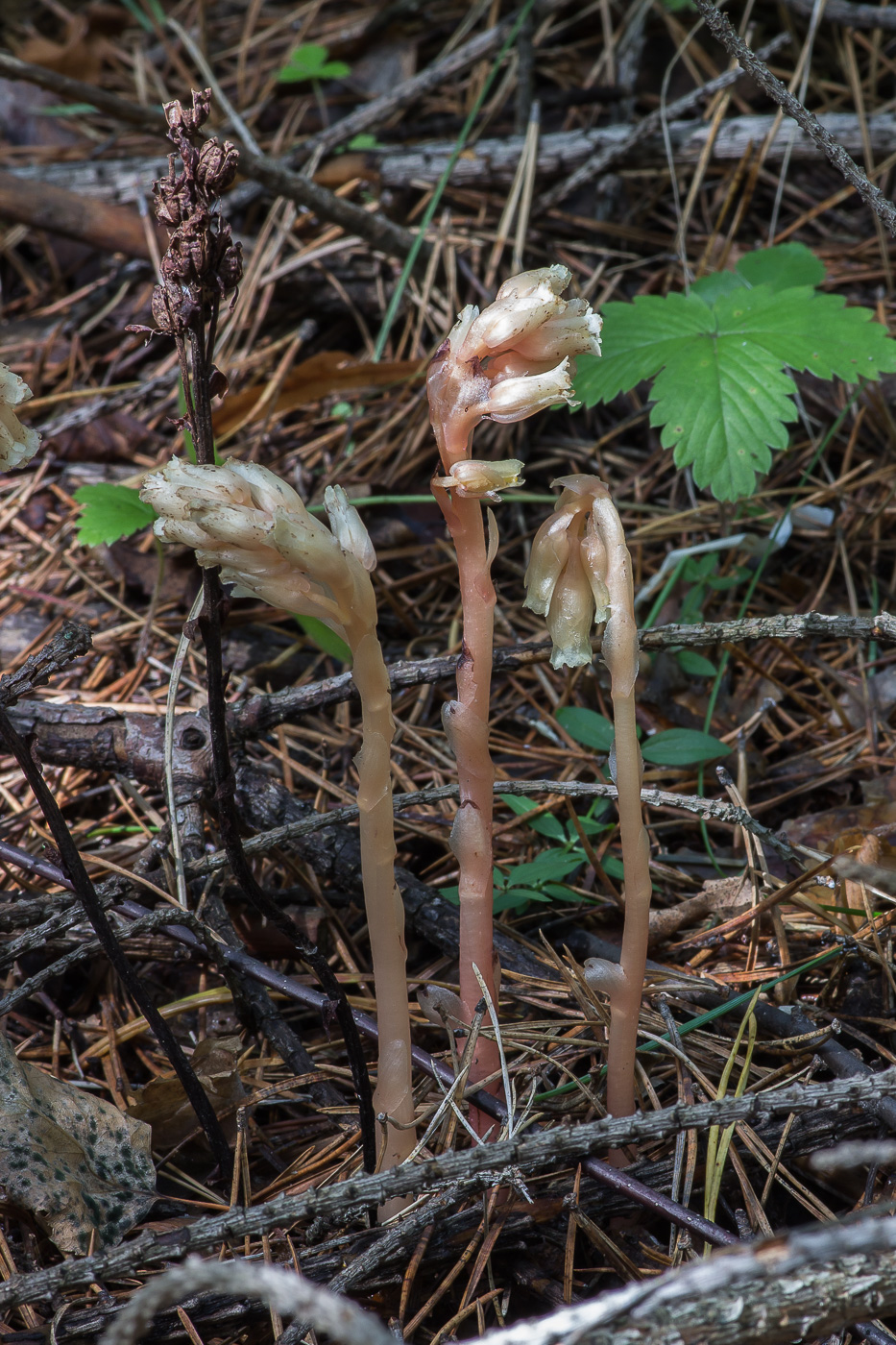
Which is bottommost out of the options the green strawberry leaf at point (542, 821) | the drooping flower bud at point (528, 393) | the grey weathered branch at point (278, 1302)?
the green strawberry leaf at point (542, 821)

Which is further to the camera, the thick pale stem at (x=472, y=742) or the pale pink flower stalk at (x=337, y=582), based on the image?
the thick pale stem at (x=472, y=742)

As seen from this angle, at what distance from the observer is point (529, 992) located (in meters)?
1.84

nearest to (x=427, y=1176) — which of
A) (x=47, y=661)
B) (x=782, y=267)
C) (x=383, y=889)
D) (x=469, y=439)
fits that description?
(x=383, y=889)

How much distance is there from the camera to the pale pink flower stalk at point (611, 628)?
54.4 inches

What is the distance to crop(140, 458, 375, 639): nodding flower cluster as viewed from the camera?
1.19m

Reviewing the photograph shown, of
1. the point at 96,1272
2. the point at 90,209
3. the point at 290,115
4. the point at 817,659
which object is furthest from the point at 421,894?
the point at 290,115

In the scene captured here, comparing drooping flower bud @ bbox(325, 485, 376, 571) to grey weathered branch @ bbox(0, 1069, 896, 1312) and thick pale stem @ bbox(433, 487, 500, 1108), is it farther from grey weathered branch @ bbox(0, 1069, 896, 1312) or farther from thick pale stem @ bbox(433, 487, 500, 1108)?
grey weathered branch @ bbox(0, 1069, 896, 1312)

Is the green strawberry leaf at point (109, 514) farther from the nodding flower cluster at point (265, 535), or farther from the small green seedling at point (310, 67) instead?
the small green seedling at point (310, 67)

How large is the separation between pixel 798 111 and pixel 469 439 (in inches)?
35.4

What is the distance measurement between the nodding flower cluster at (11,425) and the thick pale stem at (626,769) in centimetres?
77

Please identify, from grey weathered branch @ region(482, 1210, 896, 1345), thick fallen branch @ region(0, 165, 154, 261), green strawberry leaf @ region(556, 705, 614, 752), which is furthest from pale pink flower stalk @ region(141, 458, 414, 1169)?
thick fallen branch @ region(0, 165, 154, 261)

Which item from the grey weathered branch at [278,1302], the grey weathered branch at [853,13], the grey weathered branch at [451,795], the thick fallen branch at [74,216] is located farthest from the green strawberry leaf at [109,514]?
the grey weathered branch at [853,13]

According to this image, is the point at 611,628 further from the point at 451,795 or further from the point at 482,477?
the point at 451,795

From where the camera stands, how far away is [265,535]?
1.21m
